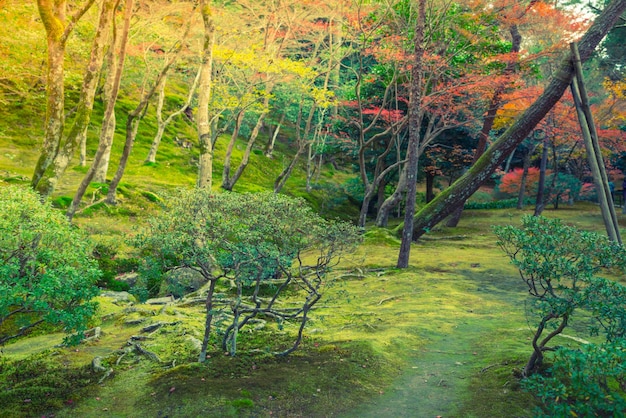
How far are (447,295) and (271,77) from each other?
1481 cm

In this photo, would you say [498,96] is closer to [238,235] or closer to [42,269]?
[238,235]

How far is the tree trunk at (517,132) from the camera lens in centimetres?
1171

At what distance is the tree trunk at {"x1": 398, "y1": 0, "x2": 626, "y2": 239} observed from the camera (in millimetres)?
11711

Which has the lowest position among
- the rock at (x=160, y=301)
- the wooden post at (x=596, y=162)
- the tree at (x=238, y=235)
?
the rock at (x=160, y=301)

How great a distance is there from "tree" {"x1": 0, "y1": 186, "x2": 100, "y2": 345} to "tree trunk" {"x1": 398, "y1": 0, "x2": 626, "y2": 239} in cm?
976

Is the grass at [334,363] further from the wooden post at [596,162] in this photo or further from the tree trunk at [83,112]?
the tree trunk at [83,112]

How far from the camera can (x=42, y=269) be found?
6.35 metres

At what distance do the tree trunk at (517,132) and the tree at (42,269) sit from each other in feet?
32.0

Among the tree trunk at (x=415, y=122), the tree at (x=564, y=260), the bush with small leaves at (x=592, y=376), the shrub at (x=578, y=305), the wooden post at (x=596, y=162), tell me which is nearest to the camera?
the bush with small leaves at (x=592, y=376)

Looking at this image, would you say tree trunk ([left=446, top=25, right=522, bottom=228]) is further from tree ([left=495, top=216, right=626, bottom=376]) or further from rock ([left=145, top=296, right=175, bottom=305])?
tree ([left=495, top=216, right=626, bottom=376])

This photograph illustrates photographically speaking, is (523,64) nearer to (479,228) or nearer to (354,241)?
(479,228)

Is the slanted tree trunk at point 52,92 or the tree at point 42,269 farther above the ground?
the slanted tree trunk at point 52,92

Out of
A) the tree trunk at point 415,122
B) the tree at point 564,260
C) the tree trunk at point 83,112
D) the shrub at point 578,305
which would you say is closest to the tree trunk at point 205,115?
the tree trunk at point 83,112

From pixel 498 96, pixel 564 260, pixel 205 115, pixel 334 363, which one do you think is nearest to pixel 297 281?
pixel 334 363
